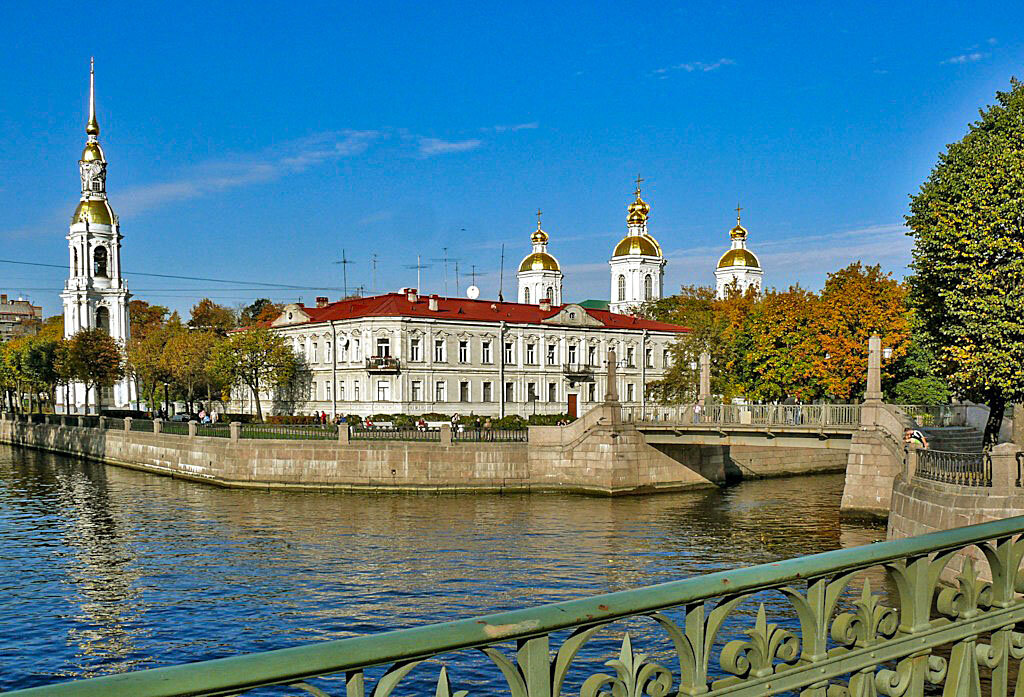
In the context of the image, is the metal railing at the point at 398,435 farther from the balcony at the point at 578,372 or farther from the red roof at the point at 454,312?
the balcony at the point at 578,372

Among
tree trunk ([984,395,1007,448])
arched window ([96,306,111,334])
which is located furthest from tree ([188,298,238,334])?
tree trunk ([984,395,1007,448])

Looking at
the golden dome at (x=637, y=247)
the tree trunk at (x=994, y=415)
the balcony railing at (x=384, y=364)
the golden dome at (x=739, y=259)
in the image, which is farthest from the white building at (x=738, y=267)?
the tree trunk at (x=994, y=415)

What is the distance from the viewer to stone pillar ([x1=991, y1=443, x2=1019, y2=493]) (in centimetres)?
2200

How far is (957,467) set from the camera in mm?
24797

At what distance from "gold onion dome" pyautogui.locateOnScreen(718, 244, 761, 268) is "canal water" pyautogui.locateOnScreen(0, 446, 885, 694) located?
7762 centimetres

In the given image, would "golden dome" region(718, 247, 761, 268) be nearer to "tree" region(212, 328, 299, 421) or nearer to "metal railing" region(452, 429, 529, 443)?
"tree" region(212, 328, 299, 421)

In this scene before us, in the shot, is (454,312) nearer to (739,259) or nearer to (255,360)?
(255,360)

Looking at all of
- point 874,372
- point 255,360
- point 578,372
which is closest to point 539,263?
point 578,372

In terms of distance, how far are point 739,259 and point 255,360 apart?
70.7 m

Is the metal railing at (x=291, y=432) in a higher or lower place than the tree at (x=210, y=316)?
lower

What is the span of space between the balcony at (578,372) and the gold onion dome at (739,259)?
171 feet

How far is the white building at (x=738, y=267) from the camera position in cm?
12188

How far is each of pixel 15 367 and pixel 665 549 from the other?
3030 inches

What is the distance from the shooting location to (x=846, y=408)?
130ft
